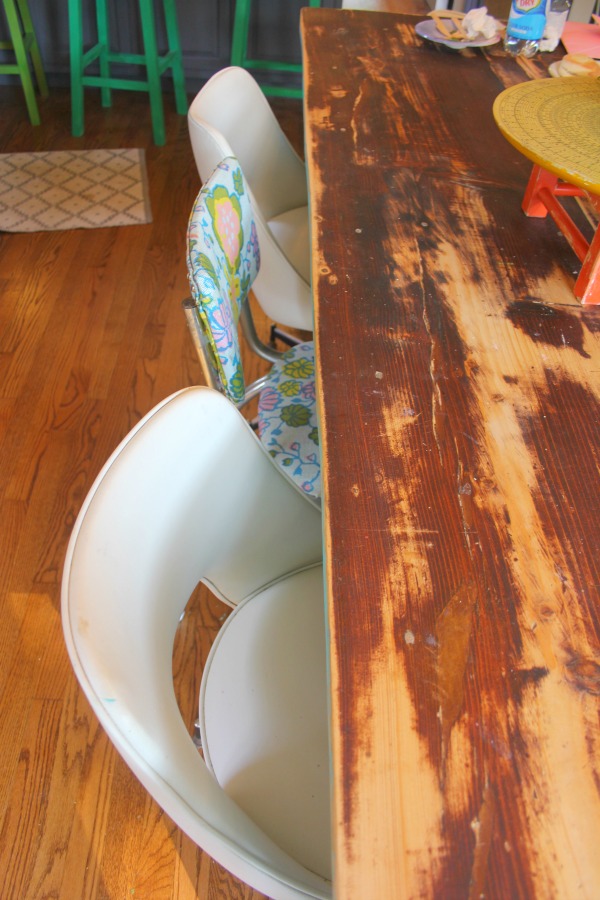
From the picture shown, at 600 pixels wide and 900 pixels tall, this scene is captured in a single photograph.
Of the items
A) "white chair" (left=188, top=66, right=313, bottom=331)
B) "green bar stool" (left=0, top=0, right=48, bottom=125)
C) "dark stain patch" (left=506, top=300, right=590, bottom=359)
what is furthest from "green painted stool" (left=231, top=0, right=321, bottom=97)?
"dark stain patch" (left=506, top=300, right=590, bottom=359)

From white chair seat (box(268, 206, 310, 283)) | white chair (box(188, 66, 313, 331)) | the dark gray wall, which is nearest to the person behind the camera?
white chair (box(188, 66, 313, 331))

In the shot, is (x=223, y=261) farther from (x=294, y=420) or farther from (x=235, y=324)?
(x=294, y=420)

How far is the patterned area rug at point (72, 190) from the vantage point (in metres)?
2.57

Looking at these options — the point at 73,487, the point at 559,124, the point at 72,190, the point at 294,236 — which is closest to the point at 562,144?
the point at 559,124

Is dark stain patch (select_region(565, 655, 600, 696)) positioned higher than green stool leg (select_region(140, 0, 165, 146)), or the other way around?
dark stain patch (select_region(565, 655, 600, 696))

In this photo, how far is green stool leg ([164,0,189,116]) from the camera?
3029 mm

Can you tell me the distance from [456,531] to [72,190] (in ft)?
8.35

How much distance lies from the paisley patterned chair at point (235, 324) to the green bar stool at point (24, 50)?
2.31 m

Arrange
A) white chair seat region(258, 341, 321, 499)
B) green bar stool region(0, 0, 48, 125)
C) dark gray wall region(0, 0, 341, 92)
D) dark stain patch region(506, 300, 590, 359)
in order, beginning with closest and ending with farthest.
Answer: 1. dark stain patch region(506, 300, 590, 359)
2. white chair seat region(258, 341, 321, 499)
3. green bar stool region(0, 0, 48, 125)
4. dark gray wall region(0, 0, 341, 92)

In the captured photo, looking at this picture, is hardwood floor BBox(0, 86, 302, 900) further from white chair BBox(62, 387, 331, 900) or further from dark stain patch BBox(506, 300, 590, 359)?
dark stain patch BBox(506, 300, 590, 359)

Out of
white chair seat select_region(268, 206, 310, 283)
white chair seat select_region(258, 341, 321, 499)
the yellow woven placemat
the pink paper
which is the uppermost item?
the yellow woven placemat

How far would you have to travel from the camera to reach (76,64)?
9.61 feet

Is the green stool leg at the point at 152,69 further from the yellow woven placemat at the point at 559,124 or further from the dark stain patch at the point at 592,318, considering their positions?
the dark stain patch at the point at 592,318

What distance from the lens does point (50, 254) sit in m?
2.42
